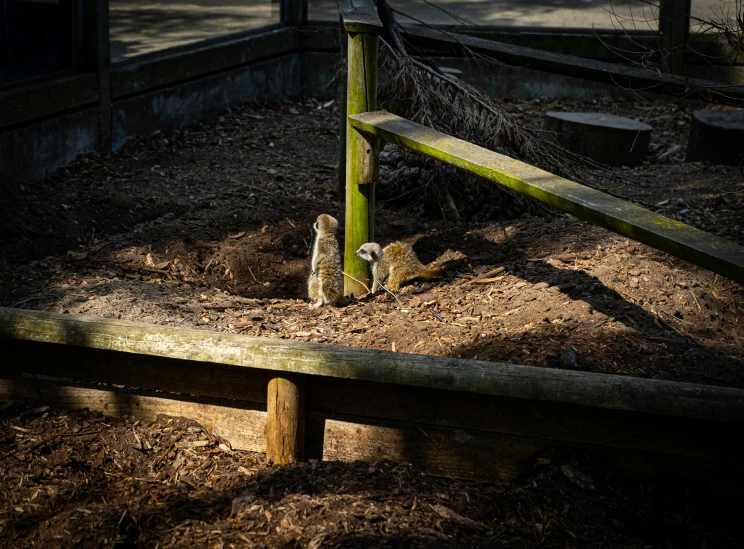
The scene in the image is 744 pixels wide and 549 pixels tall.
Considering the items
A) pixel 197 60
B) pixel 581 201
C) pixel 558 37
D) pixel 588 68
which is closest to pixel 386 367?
pixel 581 201

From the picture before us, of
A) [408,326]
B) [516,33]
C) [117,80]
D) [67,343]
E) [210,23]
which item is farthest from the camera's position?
[516,33]

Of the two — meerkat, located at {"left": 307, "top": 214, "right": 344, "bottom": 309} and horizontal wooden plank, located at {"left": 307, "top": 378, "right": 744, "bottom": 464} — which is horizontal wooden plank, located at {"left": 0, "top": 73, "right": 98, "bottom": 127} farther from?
horizontal wooden plank, located at {"left": 307, "top": 378, "right": 744, "bottom": 464}

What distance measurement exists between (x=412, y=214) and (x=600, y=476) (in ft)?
12.2

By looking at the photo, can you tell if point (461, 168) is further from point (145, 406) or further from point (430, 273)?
point (145, 406)

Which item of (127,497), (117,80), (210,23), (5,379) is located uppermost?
(210,23)

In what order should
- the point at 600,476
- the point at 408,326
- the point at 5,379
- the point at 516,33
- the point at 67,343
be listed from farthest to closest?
the point at 516,33, the point at 408,326, the point at 5,379, the point at 67,343, the point at 600,476

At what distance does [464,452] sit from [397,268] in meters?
2.13

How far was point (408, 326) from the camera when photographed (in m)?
4.27

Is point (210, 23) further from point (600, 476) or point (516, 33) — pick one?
point (600, 476)

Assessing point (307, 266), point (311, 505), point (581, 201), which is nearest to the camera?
point (311, 505)

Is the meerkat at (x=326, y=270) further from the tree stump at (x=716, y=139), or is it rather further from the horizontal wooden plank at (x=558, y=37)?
the horizontal wooden plank at (x=558, y=37)

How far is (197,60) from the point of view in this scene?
894 centimetres

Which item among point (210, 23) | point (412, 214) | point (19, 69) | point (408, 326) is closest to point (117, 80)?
point (19, 69)

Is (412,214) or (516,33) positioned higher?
(516,33)
